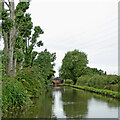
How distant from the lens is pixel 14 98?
12.8m

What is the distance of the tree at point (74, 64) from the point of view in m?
57.8

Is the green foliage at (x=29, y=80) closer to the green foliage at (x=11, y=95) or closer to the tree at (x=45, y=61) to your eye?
the green foliage at (x=11, y=95)

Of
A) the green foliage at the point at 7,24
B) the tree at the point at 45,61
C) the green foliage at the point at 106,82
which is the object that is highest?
the green foliage at the point at 7,24

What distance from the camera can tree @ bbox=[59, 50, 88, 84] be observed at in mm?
57816

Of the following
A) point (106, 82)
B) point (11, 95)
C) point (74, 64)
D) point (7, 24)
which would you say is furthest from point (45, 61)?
point (74, 64)

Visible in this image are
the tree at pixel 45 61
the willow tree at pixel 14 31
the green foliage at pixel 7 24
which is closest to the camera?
the green foliage at pixel 7 24

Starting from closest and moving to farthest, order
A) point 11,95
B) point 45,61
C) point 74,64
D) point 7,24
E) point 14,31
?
Answer: point 11,95 → point 7,24 → point 14,31 → point 45,61 → point 74,64

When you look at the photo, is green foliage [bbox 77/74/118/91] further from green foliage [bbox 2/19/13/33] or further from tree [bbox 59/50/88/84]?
tree [bbox 59/50/88/84]

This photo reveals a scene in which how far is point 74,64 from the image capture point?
58906mm

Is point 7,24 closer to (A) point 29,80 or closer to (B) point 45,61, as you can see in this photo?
(A) point 29,80

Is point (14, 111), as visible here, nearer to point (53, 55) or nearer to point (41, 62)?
point (41, 62)

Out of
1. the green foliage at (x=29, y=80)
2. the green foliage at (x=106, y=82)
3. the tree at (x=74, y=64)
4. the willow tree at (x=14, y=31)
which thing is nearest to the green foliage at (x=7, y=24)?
the willow tree at (x=14, y=31)

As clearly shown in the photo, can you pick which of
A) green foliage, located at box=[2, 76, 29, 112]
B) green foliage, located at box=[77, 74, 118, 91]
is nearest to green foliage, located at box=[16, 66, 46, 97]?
green foliage, located at box=[2, 76, 29, 112]

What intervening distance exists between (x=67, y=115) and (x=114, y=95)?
37.9 feet
